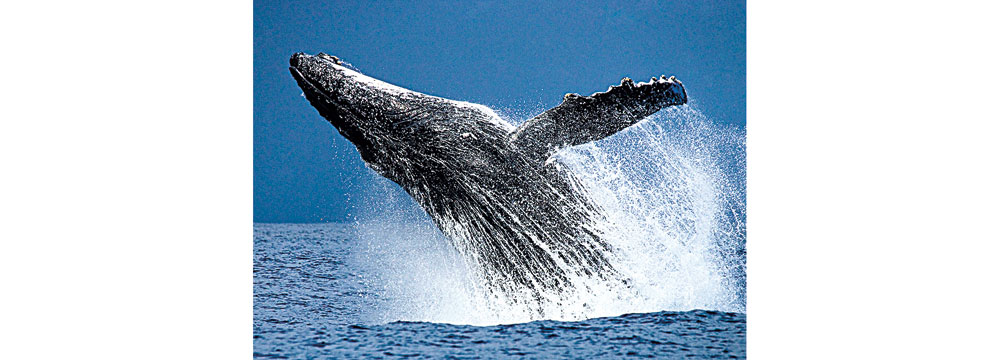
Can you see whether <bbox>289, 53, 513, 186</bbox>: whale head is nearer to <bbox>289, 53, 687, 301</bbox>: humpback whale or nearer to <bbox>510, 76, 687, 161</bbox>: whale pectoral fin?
<bbox>289, 53, 687, 301</bbox>: humpback whale

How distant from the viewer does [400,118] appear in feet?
20.6

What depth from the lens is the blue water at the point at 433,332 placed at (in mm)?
5699

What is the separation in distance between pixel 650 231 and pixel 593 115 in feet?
4.34

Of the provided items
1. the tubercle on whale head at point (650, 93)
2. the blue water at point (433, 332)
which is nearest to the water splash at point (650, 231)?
the blue water at point (433, 332)

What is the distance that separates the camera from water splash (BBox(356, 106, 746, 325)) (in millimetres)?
6328

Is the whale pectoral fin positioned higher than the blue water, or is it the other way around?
the whale pectoral fin

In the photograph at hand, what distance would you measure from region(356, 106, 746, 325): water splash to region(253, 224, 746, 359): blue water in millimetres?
135

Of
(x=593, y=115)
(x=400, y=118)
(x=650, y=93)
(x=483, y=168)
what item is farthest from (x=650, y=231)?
(x=400, y=118)

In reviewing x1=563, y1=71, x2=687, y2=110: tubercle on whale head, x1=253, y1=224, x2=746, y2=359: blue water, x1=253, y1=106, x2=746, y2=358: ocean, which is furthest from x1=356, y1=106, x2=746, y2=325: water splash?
x1=563, y1=71, x2=687, y2=110: tubercle on whale head

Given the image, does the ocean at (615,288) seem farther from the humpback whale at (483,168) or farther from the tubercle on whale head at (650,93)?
the tubercle on whale head at (650,93)

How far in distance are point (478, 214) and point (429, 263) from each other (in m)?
1.07

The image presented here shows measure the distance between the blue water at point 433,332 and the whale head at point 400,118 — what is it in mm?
Answer: 1331

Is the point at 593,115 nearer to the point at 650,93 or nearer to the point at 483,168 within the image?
the point at 650,93
